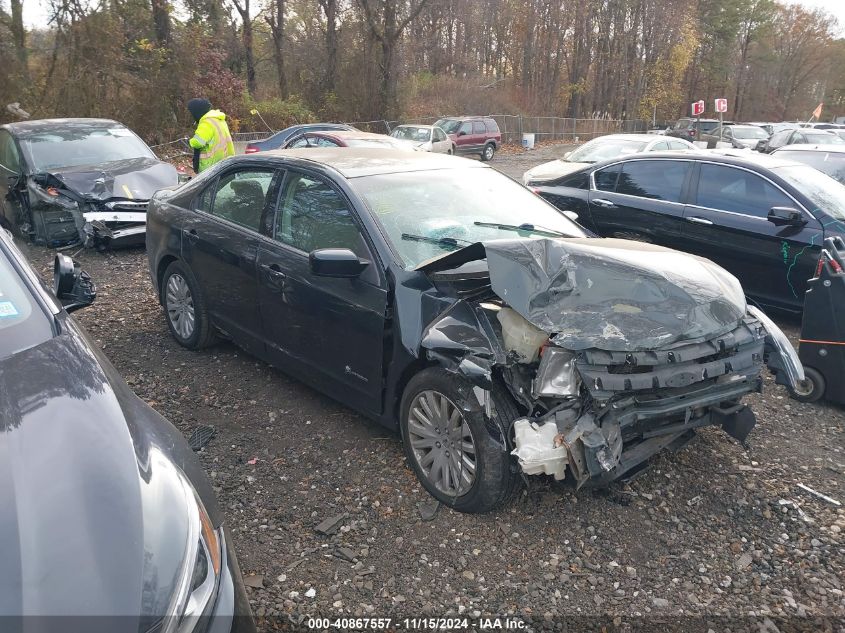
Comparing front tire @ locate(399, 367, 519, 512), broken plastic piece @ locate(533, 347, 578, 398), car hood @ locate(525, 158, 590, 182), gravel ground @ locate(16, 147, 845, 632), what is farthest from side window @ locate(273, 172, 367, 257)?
car hood @ locate(525, 158, 590, 182)

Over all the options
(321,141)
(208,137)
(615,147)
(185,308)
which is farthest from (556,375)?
(321,141)

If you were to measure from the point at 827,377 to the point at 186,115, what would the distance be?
21.2 m

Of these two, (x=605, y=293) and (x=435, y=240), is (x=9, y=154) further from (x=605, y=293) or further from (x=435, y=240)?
(x=605, y=293)

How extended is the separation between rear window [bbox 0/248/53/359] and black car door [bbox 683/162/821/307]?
18.9 ft

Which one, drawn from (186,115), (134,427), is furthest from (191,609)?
(186,115)

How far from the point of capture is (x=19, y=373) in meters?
2.36

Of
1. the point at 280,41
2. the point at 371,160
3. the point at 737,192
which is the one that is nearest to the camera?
the point at 371,160

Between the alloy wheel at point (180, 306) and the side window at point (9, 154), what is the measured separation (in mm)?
5269

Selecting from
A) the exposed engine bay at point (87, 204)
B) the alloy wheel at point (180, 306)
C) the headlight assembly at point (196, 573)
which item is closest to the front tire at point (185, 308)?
the alloy wheel at point (180, 306)

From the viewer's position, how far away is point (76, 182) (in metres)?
8.61

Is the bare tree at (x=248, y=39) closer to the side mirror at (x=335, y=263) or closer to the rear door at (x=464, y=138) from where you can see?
the rear door at (x=464, y=138)

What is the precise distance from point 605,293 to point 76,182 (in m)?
7.81

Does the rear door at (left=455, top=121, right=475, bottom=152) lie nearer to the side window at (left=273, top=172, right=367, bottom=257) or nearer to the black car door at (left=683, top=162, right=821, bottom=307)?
the black car door at (left=683, top=162, right=821, bottom=307)

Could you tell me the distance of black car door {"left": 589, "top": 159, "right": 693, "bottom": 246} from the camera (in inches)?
270
